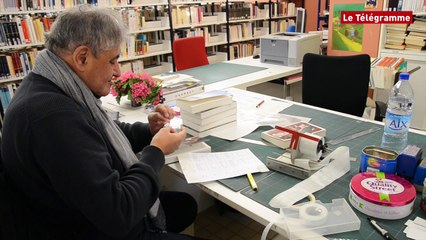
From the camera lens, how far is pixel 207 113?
1.60 metres

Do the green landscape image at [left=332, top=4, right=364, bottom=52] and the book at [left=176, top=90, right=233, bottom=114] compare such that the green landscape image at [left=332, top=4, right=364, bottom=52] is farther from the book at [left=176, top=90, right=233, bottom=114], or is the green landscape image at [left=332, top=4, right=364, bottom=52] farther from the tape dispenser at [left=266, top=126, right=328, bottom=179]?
the tape dispenser at [left=266, top=126, right=328, bottom=179]

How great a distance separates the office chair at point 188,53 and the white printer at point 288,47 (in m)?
0.63

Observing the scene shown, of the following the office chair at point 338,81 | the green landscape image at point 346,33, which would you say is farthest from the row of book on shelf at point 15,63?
the green landscape image at point 346,33

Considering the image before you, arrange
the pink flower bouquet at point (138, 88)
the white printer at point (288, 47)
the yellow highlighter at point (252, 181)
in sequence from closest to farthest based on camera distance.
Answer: the yellow highlighter at point (252, 181) → the pink flower bouquet at point (138, 88) → the white printer at point (288, 47)

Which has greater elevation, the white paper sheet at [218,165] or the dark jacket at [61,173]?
the dark jacket at [61,173]

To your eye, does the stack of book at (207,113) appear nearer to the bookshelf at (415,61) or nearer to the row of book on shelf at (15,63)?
the bookshelf at (415,61)

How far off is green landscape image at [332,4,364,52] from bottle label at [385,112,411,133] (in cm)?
236

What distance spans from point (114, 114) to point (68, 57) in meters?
0.96

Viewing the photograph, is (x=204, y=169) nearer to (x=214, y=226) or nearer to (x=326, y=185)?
(x=326, y=185)

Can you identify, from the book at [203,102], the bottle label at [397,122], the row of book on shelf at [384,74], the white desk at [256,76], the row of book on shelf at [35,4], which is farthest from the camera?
the row of book on shelf at [35,4]

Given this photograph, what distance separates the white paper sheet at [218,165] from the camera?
125cm

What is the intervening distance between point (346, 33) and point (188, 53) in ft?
5.39

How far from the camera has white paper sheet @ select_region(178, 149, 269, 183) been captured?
4.10 feet

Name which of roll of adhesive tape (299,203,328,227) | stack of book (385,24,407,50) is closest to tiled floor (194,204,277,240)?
roll of adhesive tape (299,203,328,227)
